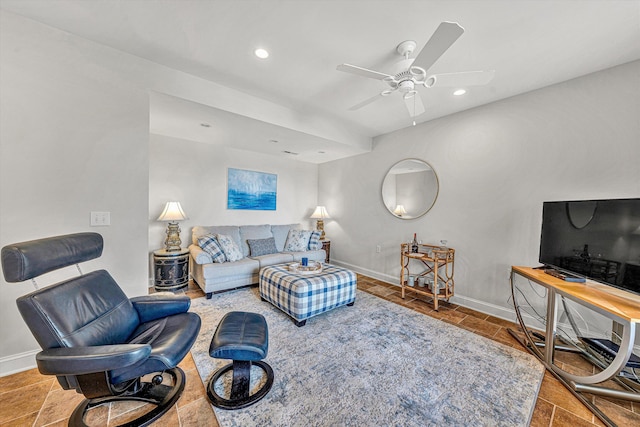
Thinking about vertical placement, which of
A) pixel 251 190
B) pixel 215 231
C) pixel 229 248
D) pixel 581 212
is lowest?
pixel 229 248

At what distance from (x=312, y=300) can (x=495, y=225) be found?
243 cm

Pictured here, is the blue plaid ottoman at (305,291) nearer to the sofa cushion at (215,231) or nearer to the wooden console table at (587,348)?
the sofa cushion at (215,231)

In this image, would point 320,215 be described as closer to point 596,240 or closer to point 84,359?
point 596,240

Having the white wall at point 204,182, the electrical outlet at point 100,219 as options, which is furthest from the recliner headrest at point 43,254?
the white wall at point 204,182

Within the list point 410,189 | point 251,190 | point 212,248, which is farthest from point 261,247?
point 410,189

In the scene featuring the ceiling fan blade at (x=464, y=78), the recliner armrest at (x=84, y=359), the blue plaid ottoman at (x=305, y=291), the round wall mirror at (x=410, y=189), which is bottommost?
the blue plaid ottoman at (x=305, y=291)

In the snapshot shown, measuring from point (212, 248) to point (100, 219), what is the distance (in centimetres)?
154

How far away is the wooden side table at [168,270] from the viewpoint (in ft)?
10.2

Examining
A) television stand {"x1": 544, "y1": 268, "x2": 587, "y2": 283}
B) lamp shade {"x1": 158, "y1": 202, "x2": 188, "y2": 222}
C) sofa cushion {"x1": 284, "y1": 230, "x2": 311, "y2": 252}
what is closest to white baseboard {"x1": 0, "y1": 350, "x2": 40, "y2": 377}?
lamp shade {"x1": 158, "y1": 202, "x2": 188, "y2": 222}

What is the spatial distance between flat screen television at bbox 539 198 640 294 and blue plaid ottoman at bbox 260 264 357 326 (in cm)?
204

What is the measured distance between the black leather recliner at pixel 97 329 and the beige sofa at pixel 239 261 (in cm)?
143

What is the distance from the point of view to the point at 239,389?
156 cm

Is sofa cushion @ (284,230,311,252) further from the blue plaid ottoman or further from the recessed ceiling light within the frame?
the recessed ceiling light

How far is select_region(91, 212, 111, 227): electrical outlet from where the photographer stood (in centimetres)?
200
